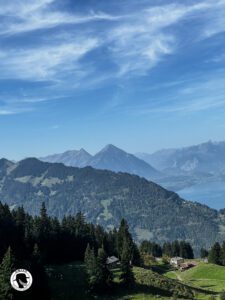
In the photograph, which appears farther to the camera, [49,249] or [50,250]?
[49,249]

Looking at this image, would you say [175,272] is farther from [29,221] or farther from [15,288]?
[15,288]

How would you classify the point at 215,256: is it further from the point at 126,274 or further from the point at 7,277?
the point at 7,277

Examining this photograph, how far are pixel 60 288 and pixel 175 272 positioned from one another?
247ft

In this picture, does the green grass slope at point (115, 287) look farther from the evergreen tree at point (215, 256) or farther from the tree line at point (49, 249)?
the evergreen tree at point (215, 256)

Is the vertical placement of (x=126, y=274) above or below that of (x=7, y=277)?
below

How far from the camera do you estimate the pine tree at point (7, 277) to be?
6053 cm

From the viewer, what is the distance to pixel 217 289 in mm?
109812

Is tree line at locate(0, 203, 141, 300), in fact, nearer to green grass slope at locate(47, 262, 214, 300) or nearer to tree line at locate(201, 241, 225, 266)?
green grass slope at locate(47, 262, 214, 300)

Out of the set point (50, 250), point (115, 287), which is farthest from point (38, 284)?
point (50, 250)

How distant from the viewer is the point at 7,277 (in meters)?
62.7

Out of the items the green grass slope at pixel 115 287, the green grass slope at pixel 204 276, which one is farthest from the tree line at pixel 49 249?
the green grass slope at pixel 204 276

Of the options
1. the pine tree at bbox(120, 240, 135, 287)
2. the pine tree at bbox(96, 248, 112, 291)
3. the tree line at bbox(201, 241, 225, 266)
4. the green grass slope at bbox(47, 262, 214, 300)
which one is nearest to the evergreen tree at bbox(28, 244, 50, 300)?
the green grass slope at bbox(47, 262, 214, 300)

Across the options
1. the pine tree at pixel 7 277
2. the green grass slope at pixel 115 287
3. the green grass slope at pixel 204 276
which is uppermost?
the pine tree at pixel 7 277

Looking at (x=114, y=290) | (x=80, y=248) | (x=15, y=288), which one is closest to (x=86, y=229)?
(x=80, y=248)
